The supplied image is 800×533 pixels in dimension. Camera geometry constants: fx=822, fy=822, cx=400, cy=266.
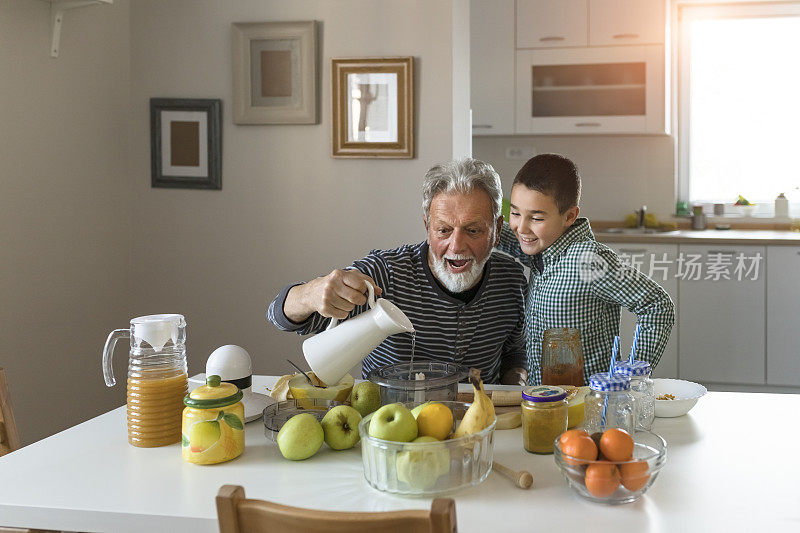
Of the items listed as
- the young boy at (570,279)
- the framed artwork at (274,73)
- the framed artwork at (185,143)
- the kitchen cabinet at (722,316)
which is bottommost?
the kitchen cabinet at (722,316)

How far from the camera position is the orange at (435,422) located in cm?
136

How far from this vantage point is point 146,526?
4.17ft

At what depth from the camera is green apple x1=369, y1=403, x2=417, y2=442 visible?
1.33m

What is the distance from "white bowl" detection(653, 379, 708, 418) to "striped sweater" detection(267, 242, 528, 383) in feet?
1.51

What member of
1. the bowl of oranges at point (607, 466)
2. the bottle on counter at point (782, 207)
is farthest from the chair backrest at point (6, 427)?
the bottle on counter at point (782, 207)

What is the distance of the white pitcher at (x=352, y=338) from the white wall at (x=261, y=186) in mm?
1764

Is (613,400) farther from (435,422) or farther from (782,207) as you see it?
(782,207)

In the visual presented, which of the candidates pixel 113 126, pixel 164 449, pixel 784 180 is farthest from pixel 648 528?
pixel 784 180

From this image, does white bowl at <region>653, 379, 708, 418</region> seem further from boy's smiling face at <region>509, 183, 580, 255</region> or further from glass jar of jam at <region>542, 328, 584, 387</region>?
boy's smiling face at <region>509, 183, 580, 255</region>

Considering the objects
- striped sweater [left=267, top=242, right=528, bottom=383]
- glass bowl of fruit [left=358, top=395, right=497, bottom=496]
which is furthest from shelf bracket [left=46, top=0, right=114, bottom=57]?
glass bowl of fruit [left=358, top=395, right=497, bottom=496]

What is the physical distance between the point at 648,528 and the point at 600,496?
93 mm

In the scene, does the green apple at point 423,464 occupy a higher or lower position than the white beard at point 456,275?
lower

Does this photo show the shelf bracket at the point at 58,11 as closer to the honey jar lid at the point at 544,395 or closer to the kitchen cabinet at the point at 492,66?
the honey jar lid at the point at 544,395

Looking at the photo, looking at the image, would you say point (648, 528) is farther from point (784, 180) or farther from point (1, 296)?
point (784, 180)
